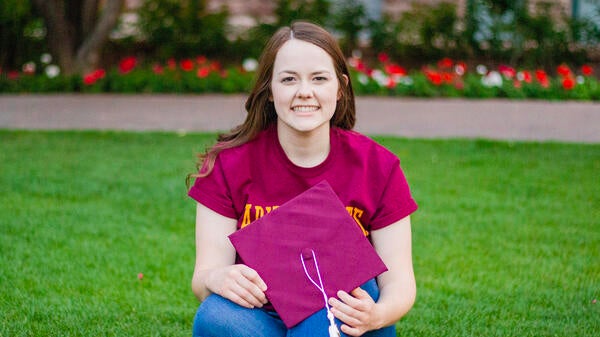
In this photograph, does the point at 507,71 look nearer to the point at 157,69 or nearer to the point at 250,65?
the point at 250,65

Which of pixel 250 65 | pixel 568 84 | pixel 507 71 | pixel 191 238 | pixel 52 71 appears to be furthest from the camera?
pixel 250 65

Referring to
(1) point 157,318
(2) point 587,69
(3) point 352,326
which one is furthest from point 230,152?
(2) point 587,69

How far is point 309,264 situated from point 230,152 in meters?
0.47

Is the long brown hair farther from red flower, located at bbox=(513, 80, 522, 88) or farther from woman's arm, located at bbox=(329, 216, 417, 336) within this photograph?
red flower, located at bbox=(513, 80, 522, 88)

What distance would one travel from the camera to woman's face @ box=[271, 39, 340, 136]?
255cm

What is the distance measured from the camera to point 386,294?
2.53 metres

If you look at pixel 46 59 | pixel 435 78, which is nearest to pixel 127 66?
pixel 46 59

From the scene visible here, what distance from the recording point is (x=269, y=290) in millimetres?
2381

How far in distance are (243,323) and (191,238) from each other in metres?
2.23

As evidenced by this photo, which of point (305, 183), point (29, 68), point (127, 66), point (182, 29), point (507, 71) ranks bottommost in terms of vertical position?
point (29, 68)

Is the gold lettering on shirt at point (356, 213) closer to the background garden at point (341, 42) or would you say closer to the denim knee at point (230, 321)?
the denim knee at point (230, 321)

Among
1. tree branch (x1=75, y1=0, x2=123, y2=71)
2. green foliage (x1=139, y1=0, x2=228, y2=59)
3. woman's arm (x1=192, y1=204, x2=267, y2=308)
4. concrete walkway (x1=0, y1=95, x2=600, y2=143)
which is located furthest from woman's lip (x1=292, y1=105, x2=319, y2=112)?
green foliage (x1=139, y1=0, x2=228, y2=59)

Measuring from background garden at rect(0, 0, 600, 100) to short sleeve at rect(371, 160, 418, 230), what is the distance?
6934mm

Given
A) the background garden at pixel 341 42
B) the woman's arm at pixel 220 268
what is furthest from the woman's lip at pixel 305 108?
the background garden at pixel 341 42
